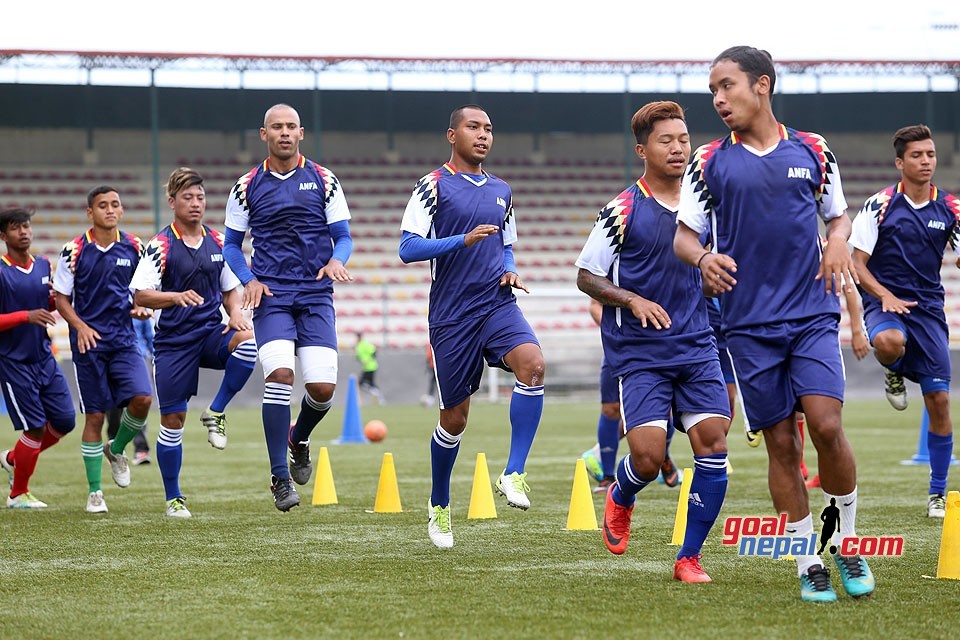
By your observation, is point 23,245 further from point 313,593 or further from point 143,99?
point 143,99

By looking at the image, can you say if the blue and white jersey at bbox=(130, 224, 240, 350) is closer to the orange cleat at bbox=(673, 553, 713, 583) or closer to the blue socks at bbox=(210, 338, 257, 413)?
the blue socks at bbox=(210, 338, 257, 413)

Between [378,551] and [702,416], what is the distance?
2001mm

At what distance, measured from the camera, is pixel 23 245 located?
945 centimetres

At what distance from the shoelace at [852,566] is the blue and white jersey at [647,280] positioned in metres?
1.17

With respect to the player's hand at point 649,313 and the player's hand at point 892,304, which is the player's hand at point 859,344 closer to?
the player's hand at point 649,313

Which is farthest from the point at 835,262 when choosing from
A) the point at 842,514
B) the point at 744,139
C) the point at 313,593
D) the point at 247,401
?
the point at 247,401

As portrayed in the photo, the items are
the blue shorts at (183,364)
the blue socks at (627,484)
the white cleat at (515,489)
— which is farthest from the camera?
the blue shorts at (183,364)

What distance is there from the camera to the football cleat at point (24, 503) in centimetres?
933

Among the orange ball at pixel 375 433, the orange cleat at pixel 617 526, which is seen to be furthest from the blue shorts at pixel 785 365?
the orange ball at pixel 375 433

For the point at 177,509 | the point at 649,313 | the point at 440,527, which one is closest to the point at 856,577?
the point at 649,313

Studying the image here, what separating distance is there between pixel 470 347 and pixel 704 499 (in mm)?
1791

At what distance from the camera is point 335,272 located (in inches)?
307

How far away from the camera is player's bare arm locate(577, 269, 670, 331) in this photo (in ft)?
19.0

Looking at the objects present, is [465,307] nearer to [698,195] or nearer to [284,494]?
[284,494]
